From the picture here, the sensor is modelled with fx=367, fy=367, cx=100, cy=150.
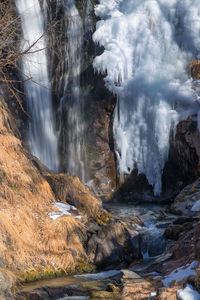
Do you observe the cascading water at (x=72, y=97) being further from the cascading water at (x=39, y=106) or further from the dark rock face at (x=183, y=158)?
the dark rock face at (x=183, y=158)

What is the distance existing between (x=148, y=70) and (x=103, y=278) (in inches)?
309

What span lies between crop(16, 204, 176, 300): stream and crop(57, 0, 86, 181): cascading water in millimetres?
4310

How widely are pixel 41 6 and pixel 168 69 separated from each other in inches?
190

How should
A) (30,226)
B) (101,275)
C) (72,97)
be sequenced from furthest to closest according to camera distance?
(72,97), (30,226), (101,275)

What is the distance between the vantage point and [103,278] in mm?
5172

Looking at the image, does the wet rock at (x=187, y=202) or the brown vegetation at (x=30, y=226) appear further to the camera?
the wet rock at (x=187, y=202)

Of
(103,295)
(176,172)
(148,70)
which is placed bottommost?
(103,295)

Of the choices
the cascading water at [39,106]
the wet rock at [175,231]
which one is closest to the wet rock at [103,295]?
the wet rock at [175,231]

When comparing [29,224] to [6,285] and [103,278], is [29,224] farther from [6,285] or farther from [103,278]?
[6,285]

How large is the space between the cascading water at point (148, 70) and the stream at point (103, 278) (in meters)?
3.60

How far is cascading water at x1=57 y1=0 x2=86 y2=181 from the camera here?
1160 centimetres

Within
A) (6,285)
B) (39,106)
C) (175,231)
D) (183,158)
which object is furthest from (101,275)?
(39,106)

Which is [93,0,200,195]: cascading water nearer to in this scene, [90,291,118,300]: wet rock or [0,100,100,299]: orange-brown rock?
[0,100,100,299]: orange-brown rock

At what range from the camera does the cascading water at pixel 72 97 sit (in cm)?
1160
